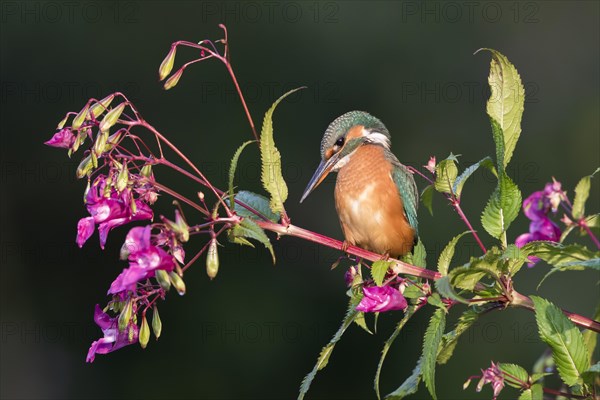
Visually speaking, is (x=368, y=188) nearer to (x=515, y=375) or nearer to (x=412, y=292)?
(x=412, y=292)

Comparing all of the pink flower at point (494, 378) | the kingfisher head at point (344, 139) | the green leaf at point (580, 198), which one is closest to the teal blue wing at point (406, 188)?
the kingfisher head at point (344, 139)

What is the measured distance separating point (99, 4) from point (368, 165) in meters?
3.75

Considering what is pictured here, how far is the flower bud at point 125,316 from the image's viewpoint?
1.43m

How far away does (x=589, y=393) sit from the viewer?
4.37 feet

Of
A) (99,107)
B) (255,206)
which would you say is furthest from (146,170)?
(255,206)

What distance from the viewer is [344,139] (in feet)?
8.11

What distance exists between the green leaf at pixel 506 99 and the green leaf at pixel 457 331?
27 cm

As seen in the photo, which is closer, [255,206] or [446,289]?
[446,289]

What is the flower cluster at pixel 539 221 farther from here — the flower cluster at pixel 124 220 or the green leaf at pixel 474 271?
the flower cluster at pixel 124 220

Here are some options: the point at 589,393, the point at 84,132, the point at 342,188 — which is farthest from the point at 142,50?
the point at 589,393

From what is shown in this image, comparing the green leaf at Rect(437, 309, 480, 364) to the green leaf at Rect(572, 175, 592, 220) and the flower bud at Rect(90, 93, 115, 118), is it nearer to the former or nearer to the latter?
the green leaf at Rect(572, 175, 592, 220)

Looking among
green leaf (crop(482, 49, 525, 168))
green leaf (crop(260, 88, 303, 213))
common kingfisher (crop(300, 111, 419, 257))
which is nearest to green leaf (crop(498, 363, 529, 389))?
green leaf (crop(482, 49, 525, 168))

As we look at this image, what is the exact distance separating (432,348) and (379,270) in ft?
0.59

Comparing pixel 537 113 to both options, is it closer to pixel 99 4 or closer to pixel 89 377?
pixel 99 4
